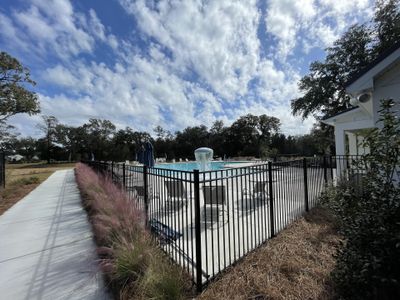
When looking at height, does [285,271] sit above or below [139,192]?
below

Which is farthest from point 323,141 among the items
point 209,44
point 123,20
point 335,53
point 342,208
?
point 342,208

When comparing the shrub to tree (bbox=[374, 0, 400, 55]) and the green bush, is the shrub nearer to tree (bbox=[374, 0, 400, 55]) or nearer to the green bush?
the green bush

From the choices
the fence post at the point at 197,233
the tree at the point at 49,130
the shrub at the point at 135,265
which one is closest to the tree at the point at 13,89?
the shrub at the point at 135,265

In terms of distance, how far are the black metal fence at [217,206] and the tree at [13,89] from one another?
49.0 ft

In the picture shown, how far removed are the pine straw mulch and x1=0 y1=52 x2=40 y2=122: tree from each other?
20524mm

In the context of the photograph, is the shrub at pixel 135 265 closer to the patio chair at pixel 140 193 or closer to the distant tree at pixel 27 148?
the patio chair at pixel 140 193

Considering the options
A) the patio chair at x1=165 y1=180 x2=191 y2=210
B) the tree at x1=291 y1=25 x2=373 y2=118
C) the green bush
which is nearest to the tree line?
the tree at x1=291 y1=25 x2=373 y2=118

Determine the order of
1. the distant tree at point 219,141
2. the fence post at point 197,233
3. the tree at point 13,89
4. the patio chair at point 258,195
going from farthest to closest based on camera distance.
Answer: the distant tree at point 219,141, the tree at point 13,89, the patio chair at point 258,195, the fence post at point 197,233

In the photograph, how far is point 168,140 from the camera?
57031 millimetres

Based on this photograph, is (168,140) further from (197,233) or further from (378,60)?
(197,233)

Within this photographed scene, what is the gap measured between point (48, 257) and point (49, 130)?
71.9 meters

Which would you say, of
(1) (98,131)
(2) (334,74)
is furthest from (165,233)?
(1) (98,131)

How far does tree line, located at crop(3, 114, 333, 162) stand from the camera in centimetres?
4691

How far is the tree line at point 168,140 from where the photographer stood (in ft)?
154
